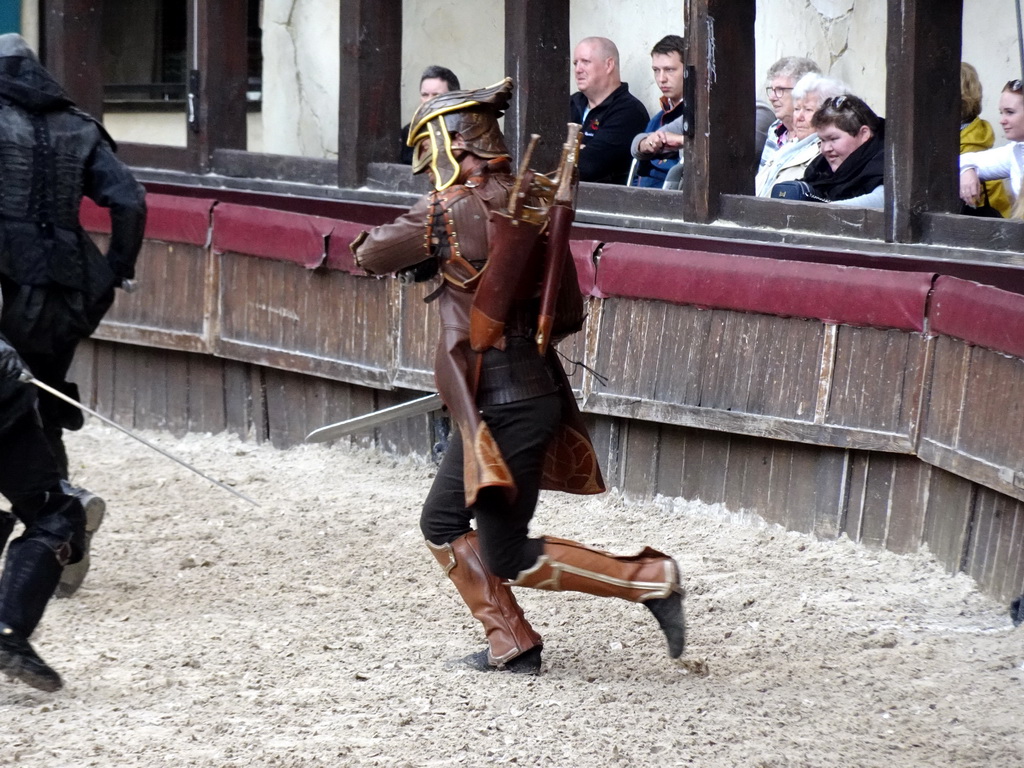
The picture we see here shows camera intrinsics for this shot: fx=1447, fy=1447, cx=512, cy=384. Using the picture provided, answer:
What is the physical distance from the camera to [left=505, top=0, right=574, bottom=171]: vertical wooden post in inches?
260

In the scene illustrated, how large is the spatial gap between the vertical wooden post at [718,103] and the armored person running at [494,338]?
2.05 m

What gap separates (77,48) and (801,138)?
430cm

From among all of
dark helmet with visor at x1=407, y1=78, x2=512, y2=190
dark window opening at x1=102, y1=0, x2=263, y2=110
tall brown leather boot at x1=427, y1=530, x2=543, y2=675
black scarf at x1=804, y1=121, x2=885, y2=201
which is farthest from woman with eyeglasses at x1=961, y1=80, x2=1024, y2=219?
dark window opening at x1=102, y1=0, x2=263, y2=110

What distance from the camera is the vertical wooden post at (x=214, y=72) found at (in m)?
7.94

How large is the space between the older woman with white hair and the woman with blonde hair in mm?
516

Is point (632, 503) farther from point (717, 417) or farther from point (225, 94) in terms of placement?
point (225, 94)

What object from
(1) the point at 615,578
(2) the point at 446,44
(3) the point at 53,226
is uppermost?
(2) the point at 446,44

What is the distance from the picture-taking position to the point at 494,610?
14.6 ft

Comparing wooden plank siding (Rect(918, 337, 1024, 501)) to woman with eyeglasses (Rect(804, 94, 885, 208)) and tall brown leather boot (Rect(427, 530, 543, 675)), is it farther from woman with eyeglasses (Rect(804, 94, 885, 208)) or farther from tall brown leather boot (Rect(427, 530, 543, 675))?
tall brown leather boot (Rect(427, 530, 543, 675))

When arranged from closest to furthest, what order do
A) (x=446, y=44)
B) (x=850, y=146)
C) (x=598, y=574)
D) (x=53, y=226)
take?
(x=598, y=574), (x=53, y=226), (x=850, y=146), (x=446, y=44)

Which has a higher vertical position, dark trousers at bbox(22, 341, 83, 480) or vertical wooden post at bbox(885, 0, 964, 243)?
vertical wooden post at bbox(885, 0, 964, 243)

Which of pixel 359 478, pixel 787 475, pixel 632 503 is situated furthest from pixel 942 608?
pixel 359 478

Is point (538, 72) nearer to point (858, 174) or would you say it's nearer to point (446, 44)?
point (858, 174)

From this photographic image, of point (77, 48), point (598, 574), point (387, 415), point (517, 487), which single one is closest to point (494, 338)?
point (517, 487)
